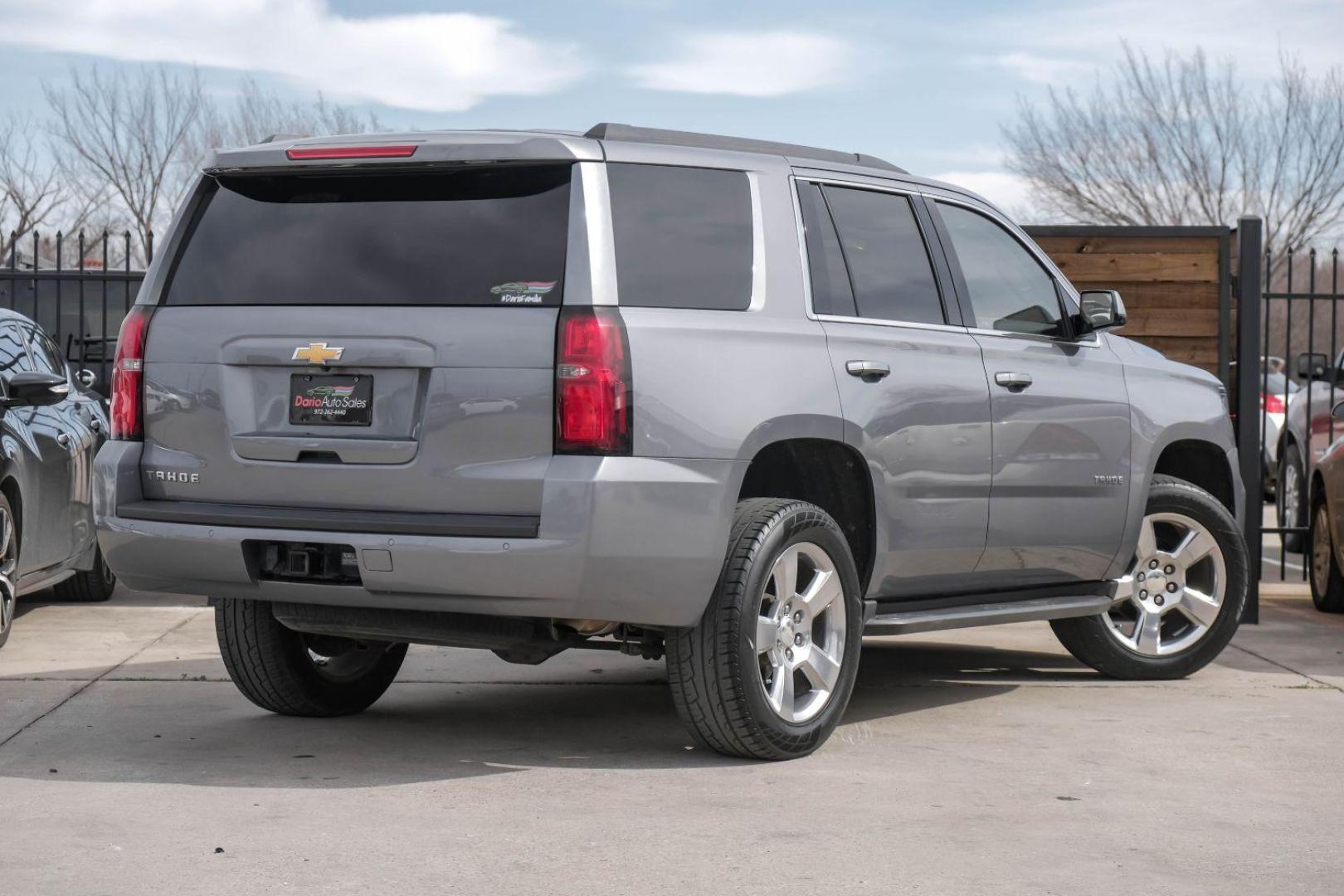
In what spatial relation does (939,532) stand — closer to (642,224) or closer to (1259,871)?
(642,224)

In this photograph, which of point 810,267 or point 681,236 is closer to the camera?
point 681,236

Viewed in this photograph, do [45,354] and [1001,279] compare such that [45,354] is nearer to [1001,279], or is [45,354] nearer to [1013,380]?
[1001,279]

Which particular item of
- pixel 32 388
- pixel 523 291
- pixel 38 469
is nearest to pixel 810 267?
pixel 523 291

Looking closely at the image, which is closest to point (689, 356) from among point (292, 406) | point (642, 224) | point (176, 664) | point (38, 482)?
point (642, 224)

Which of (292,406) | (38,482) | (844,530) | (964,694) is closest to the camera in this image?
(292,406)

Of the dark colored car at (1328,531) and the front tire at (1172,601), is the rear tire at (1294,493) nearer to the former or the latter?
the dark colored car at (1328,531)

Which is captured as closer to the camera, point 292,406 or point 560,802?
point 560,802

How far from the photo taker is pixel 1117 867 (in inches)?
183

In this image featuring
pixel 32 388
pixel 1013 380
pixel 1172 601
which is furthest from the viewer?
pixel 32 388

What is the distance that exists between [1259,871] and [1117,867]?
35 cm

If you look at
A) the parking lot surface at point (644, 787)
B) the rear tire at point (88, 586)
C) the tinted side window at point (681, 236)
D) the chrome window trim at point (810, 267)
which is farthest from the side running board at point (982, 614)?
the rear tire at point (88, 586)

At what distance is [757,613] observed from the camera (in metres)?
5.70

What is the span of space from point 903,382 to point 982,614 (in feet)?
3.31

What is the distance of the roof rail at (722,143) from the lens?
577 centimetres
